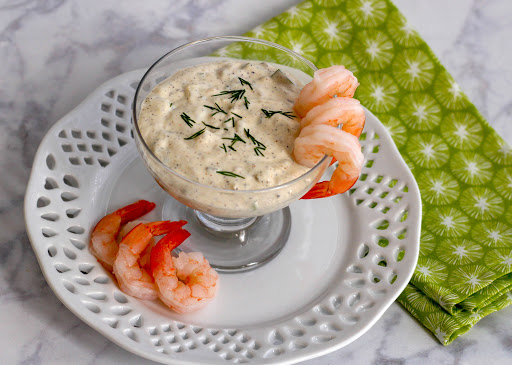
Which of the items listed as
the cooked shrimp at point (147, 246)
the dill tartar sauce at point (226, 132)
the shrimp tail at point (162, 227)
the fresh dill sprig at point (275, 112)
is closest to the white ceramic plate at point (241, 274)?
the cooked shrimp at point (147, 246)

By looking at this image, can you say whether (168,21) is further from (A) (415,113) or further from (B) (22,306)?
(B) (22,306)

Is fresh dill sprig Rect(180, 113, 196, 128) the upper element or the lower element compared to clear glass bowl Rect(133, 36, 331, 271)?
upper

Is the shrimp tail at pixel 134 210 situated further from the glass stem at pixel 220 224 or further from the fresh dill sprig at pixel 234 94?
the fresh dill sprig at pixel 234 94

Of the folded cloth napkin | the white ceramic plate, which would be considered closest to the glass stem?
the white ceramic plate

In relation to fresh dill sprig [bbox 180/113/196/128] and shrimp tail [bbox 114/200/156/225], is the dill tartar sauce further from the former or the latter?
shrimp tail [bbox 114/200/156/225]

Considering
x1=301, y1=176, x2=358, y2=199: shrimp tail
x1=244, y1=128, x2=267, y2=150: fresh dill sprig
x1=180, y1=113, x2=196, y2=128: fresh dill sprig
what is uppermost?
x1=244, y1=128, x2=267, y2=150: fresh dill sprig

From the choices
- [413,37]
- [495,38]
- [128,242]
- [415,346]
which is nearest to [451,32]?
[495,38]

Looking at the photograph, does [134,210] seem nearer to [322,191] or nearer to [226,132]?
[226,132]

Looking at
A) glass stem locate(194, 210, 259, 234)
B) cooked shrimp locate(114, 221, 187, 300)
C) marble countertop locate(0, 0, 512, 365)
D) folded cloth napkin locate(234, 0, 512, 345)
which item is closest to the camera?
cooked shrimp locate(114, 221, 187, 300)

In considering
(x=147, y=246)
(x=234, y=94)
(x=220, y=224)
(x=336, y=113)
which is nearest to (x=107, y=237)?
(x=147, y=246)
